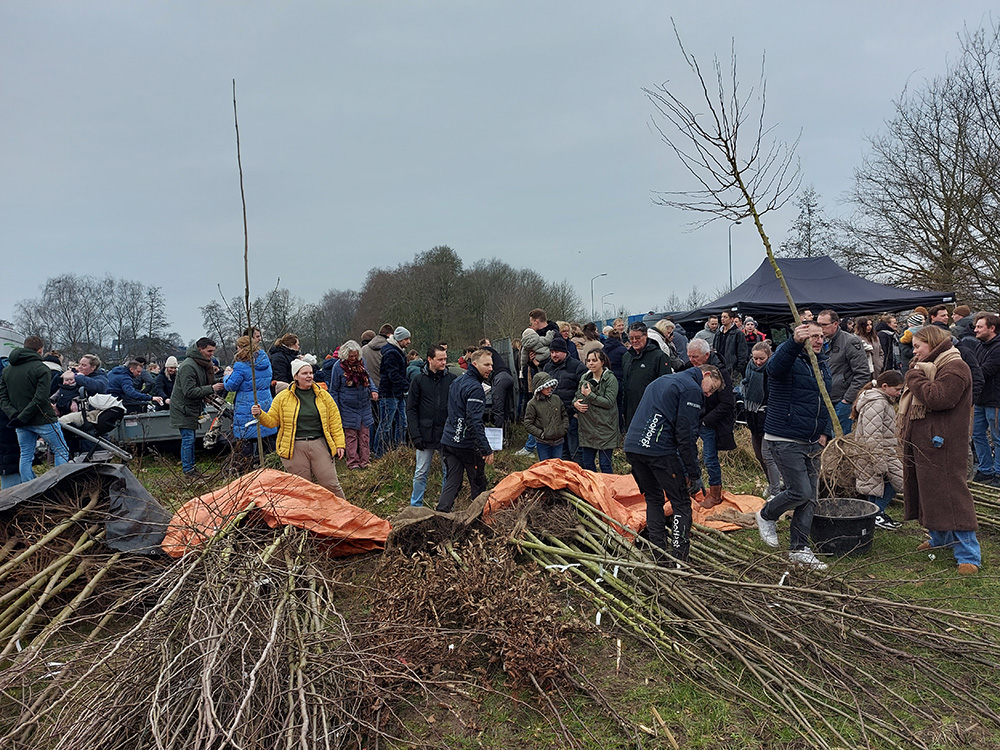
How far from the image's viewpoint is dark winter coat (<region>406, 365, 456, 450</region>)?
21.4 ft

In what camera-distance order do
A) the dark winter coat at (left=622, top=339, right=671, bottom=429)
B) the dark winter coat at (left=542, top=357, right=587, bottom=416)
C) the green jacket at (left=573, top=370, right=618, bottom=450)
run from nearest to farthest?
the green jacket at (left=573, top=370, right=618, bottom=450) → the dark winter coat at (left=622, top=339, right=671, bottom=429) → the dark winter coat at (left=542, top=357, right=587, bottom=416)

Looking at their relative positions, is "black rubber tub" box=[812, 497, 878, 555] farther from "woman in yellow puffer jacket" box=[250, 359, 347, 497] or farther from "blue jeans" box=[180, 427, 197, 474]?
"blue jeans" box=[180, 427, 197, 474]

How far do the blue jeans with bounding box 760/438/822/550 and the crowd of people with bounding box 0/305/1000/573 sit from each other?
1 cm

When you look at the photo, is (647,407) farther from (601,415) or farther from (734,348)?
(734,348)

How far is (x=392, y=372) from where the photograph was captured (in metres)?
8.90

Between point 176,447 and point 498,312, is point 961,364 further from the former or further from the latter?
point 498,312

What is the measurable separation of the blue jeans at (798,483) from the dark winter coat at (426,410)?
317 centimetres

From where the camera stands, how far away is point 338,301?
140 feet

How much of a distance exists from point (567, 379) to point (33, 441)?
6093 millimetres

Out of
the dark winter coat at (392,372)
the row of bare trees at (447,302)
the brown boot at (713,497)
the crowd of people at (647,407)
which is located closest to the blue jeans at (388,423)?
the crowd of people at (647,407)

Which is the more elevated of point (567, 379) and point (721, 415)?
point (567, 379)

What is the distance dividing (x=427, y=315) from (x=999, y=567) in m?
28.4

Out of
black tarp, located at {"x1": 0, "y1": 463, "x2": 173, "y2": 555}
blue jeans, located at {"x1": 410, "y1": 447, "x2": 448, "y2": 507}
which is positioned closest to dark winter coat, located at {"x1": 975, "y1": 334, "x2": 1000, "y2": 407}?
blue jeans, located at {"x1": 410, "y1": 447, "x2": 448, "y2": 507}

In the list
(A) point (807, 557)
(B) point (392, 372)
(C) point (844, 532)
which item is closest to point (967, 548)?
(C) point (844, 532)
